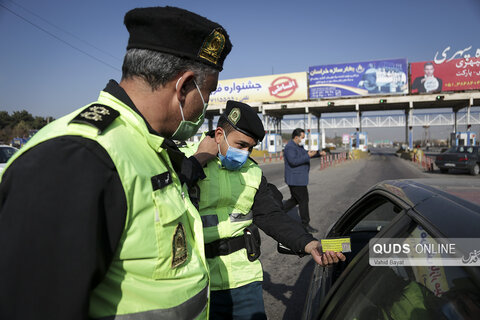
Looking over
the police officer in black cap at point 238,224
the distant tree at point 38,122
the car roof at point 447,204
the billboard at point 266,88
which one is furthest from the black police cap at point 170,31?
the distant tree at point 38,122

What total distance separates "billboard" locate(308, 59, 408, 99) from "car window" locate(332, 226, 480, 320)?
33430 millimetres

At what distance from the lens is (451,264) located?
0.97 metres

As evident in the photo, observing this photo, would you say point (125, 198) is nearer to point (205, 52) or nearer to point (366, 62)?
point (205, 52)

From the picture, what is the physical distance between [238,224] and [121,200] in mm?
1181

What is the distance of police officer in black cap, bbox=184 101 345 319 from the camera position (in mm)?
1781

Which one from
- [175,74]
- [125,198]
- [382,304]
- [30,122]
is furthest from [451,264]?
[30,122]

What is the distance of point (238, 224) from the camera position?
186 centimetres

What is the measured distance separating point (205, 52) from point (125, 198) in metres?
0.68

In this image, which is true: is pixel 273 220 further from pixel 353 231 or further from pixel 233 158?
pixel 353 231

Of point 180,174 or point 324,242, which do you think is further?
point 324,242

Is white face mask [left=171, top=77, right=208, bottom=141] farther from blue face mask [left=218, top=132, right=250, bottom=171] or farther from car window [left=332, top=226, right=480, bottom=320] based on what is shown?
car window [left=332, top=226, right=480, bottom=320]

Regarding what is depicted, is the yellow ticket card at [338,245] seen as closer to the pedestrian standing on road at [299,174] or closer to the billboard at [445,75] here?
the pedestrian standing on road at [299,174]

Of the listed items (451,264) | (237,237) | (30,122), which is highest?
(30,122)

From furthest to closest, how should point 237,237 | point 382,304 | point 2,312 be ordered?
point 237,237
point 382,304
point 2,312
